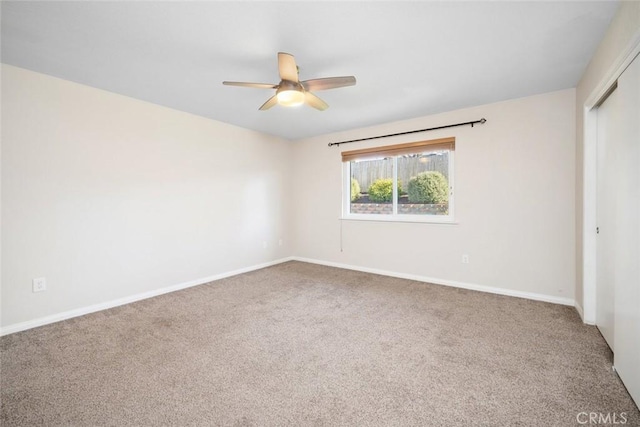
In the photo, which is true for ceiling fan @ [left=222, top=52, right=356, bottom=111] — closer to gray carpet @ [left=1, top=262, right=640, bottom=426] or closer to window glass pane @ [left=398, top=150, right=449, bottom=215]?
gray carpet @ [left=1, top=262, right=640, bottom=426]

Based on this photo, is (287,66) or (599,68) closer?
(287,66)

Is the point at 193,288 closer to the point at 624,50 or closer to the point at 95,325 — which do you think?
the point at 95,325

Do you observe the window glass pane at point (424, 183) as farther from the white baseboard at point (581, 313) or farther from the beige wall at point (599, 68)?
the white baseboard at point (581, 313)

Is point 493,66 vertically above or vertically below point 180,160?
above

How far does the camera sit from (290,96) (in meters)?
2.28

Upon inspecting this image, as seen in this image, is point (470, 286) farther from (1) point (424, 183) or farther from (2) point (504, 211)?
(1) point (424, 183)

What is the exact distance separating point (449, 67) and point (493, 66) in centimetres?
39

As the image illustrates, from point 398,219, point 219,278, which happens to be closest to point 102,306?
point 219,278

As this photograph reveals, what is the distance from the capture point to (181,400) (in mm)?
1611

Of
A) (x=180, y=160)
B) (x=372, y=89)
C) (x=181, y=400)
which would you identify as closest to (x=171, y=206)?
(x=180, y=160)

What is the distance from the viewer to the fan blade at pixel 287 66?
1886 mm

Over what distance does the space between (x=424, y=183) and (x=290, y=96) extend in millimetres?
2621

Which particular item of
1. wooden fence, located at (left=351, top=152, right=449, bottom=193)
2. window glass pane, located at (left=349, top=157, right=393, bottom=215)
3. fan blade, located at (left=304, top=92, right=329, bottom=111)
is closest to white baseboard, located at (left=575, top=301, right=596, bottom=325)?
wooden fence, located at (left=351, top=152, right=449, bottom=193)

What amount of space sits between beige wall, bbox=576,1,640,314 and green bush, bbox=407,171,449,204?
1.41 meters
